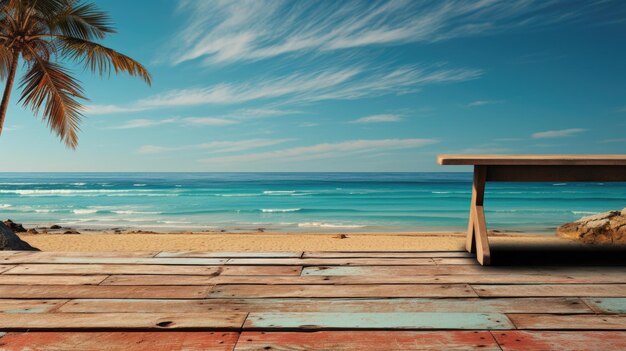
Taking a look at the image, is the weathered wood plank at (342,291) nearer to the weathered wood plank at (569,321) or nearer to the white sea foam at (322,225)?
the weathered wood plank at (569,321)

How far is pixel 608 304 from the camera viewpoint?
6.89 feet

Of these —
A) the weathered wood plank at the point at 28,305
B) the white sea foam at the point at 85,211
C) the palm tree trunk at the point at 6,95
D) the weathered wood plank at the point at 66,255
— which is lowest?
the white sea foam at the point at 85,211

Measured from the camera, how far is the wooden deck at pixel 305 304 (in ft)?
5.60

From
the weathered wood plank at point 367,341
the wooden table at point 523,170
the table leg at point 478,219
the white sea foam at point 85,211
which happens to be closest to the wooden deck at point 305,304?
the weathered wood plank at point 367,341

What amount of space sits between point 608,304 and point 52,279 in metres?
2.95

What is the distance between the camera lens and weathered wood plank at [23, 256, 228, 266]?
9.76 ft

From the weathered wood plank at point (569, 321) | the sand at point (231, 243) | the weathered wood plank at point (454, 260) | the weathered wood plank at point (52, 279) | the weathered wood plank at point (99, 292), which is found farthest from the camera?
the sand at point (231, 243)

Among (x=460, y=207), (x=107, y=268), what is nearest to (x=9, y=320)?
(x=107, y=268)

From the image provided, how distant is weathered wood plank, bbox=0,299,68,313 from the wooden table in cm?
239

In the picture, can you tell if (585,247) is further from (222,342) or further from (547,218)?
(547,218)

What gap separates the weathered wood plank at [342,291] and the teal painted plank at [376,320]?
28 centimetres

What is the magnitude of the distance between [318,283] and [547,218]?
2004 centimetres

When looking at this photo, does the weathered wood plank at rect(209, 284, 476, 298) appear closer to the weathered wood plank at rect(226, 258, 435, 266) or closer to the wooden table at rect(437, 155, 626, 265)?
the weathered wood plank at rect(226, 258, 435, 266)

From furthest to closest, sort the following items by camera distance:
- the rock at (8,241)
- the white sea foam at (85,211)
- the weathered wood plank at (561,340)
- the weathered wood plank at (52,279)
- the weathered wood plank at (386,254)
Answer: the white sea foam at (85,211) < the rock at (8,241) < the weathered wood plank at (386,254) < the weathered wood plank at (52,279) < the weathered wood plank at (561,340)
